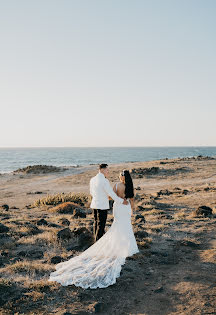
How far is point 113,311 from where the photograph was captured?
559cm

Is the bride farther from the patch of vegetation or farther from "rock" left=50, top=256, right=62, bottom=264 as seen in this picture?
"rock" left=50, top=256, right=62, bottom=264

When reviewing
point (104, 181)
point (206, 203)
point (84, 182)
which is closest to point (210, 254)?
point (104, 181)

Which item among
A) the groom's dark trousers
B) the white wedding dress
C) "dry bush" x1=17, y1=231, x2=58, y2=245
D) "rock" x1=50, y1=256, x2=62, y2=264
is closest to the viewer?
the white wedding dress

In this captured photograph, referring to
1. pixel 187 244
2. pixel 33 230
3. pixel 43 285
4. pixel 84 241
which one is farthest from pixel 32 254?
pixel 187 244

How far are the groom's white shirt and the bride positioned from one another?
36 centimetres

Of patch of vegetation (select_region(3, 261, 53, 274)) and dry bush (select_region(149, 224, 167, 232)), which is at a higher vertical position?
patch of vegetation (select_region(3, 261, 53, 274))

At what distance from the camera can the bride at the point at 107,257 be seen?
6.76 metres

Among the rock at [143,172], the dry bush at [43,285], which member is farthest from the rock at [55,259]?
the rock at [143,172]

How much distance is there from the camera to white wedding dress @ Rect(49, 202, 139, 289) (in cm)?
673

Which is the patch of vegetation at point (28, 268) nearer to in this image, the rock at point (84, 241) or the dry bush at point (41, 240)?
the rock at point (84, 241)

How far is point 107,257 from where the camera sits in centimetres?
798

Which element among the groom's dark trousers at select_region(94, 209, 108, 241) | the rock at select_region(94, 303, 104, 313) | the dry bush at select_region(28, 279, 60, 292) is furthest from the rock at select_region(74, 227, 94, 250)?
the rock at select_region(94, 303, 104, 313)

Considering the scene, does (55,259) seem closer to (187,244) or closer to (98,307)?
(98,307)

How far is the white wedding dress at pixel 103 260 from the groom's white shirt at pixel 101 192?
0.45 meters
